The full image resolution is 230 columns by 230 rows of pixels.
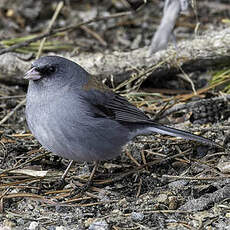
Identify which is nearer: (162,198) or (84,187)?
(162,198)

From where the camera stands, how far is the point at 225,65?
4.55 m

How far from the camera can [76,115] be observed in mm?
3158

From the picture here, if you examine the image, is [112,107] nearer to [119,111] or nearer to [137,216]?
[119,111]

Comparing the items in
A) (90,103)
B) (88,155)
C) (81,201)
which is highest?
(90,103)

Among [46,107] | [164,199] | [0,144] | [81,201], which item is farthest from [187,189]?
[0,144]

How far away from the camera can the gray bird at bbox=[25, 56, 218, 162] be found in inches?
123

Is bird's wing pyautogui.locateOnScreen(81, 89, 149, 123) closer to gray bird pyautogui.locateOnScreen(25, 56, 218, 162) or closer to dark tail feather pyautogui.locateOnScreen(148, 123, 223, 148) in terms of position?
gray bird pyautogui.locateOnScreen(25, 56, 218, 162)

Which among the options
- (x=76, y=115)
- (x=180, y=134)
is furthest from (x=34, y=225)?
(x=180, y=134)

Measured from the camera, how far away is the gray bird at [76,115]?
123 inches

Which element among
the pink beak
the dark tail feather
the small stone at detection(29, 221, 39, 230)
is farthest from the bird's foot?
the pink beak

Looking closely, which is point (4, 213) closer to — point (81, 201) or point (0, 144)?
point (81, 201)

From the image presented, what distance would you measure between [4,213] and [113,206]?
0.67m

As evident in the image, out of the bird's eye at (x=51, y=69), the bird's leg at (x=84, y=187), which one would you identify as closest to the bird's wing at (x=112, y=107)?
the bird's eye at (x=51, y=69)

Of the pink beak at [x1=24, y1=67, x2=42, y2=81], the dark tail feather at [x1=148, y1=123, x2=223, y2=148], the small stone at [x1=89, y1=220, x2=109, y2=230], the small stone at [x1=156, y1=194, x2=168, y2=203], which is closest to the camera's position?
the small stone at [x1=89, y1=220, x2=109, y2=230]
